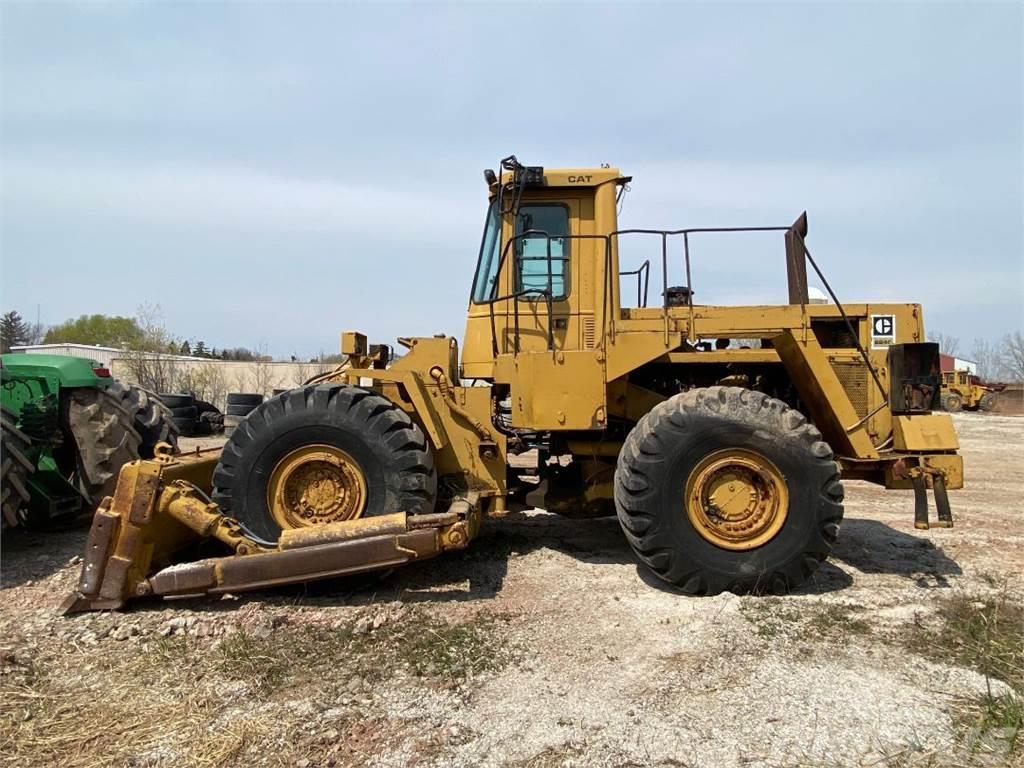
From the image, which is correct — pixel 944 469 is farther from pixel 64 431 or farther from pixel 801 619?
pixel 64 431

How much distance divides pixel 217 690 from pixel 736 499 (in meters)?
3.37

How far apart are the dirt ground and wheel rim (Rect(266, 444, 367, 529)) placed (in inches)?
20.2

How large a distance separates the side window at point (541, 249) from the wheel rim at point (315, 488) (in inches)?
77.4

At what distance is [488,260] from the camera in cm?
560

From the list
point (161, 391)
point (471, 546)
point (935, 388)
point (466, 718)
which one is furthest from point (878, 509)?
point (161, 391)

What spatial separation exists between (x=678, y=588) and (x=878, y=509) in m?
4.45

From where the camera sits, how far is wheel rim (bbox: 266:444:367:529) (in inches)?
183

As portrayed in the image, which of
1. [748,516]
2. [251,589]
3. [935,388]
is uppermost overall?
[935,388]

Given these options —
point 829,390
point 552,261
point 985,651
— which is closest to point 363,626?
point 552,261

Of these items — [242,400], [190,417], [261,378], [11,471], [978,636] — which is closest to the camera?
[978,636]

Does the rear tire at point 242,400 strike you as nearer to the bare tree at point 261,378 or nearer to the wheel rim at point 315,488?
the wheel rim at point 315,488

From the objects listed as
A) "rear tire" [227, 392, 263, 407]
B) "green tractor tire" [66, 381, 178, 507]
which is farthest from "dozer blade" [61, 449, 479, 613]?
"rear tire" [227, 392, 263, 407]

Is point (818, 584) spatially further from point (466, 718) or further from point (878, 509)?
point (878, 509)

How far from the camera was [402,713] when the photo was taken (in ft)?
9.91
